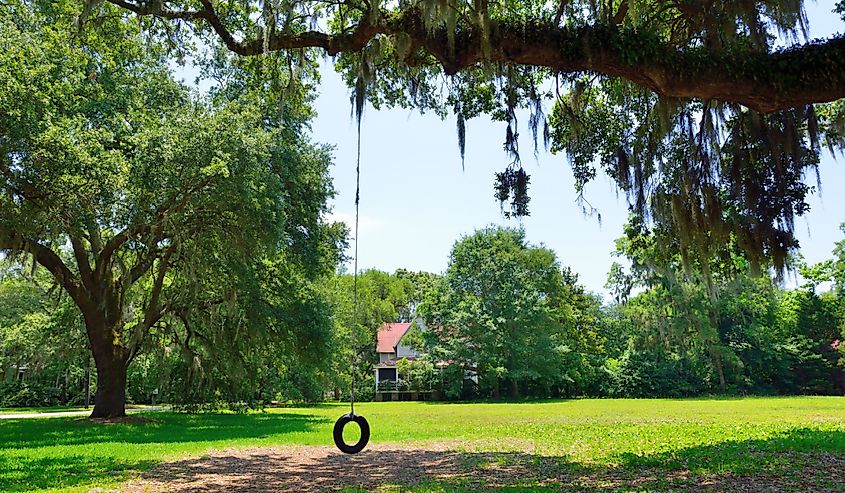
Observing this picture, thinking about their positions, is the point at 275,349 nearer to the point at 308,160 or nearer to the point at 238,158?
the point at 308,160

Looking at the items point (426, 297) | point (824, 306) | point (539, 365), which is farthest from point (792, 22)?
point (824, 306)

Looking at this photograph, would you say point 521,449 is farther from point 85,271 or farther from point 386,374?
point 386,374

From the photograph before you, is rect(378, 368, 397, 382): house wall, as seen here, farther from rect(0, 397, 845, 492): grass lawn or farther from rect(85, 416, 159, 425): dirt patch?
rect(0, 397, 845, 492): grass lawn

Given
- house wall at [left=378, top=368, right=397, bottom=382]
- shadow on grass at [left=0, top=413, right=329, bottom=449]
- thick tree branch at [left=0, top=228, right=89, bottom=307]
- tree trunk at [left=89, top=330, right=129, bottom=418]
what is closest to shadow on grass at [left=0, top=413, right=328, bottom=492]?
shadow on grass at [left=0, top=413, right=329, bottom=449]

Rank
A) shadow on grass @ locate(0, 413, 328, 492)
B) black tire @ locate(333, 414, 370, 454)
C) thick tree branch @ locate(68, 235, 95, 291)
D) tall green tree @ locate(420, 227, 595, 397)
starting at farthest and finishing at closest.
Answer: tall green tree @ locate(420, 227, 595, 397) → thick tree branch @ locate(68, 235, 95, 291) → shadow on grass @ locate(0, 413, 328, 492) → black tire @ locate(333, 414, 370, 454)

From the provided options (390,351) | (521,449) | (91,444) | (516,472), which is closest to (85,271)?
(91,444)

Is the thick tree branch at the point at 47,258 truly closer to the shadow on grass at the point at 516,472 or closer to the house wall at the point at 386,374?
the shadow on grass at the point at 516,472

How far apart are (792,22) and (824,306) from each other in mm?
37096

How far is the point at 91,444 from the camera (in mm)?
10773

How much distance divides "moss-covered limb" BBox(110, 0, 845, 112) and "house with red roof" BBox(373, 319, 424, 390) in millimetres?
38263

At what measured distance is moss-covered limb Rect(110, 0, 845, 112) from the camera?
5262 millimetres

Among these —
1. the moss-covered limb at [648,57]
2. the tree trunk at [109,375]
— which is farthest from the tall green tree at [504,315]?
the moss-covered limb at [648,57]

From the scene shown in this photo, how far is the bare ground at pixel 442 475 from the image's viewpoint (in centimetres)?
606

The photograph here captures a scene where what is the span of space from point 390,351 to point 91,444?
36845 millimetres
